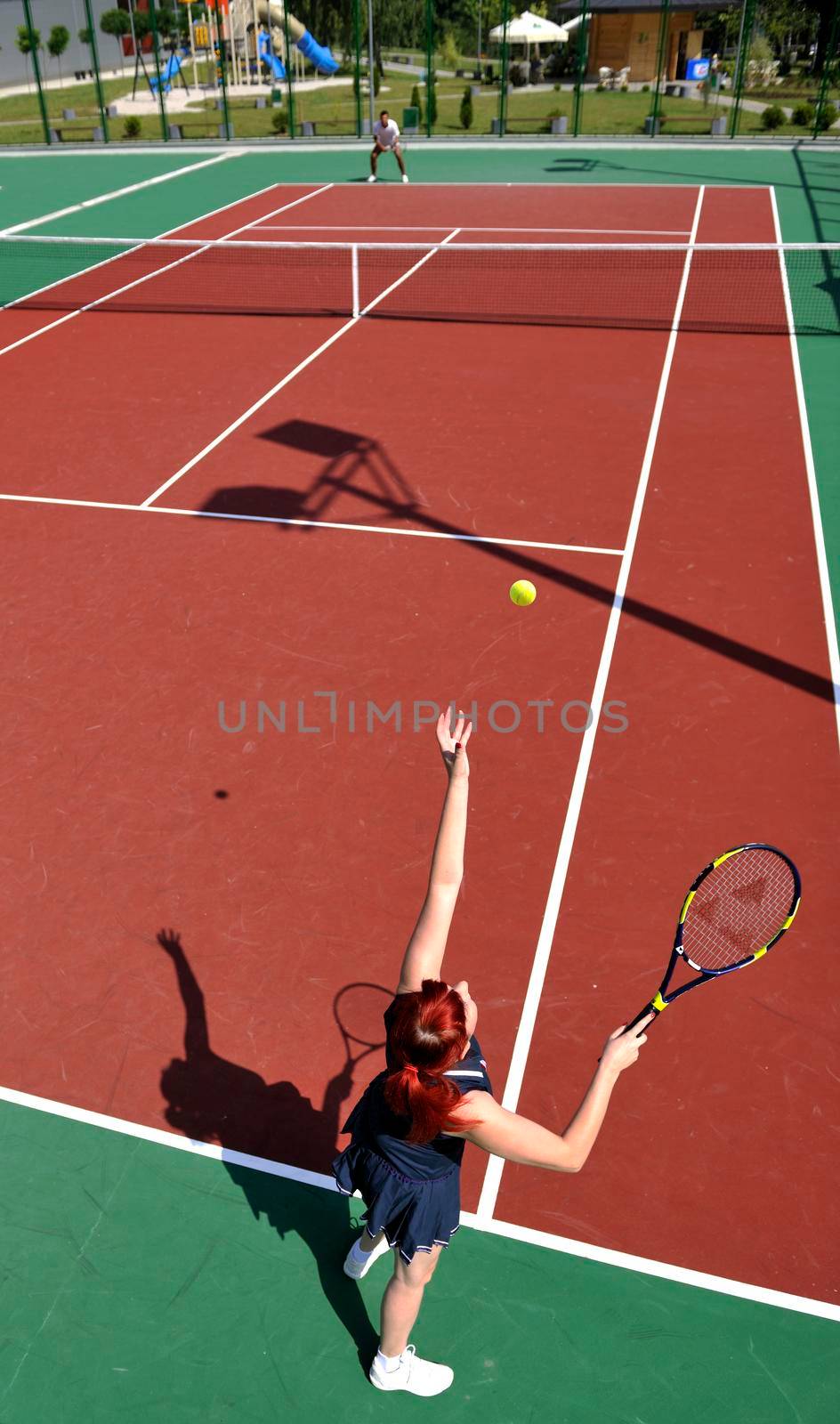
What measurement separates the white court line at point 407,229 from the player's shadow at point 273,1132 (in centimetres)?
1818

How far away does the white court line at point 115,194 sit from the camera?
22.2 m

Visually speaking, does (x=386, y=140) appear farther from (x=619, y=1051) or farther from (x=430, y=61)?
(x=619, y=1051)

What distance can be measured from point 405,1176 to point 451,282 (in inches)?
654

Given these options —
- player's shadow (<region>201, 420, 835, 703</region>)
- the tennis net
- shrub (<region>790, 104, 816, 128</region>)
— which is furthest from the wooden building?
player's shadow (<region>201, 420, 835, 703</region>)

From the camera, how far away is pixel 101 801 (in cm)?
680

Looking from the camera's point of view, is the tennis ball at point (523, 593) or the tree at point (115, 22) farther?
the tree at point (115, 22)

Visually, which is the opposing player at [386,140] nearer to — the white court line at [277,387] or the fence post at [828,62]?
the white court line at [277,387]

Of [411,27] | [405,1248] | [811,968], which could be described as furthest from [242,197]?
[411,27]

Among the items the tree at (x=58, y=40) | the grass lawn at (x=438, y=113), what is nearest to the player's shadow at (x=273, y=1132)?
the grass lawn at (x=438, y=113)

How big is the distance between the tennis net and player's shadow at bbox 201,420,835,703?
4935mm

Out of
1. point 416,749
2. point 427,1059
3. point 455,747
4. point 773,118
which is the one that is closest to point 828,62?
point 773,118

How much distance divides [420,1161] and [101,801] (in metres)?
3.98

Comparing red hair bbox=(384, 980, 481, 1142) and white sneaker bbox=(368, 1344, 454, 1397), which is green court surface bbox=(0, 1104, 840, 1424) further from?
red hair bbox=(384, 980, 481, 1142)

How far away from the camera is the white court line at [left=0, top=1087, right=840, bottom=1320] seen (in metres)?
4.21
